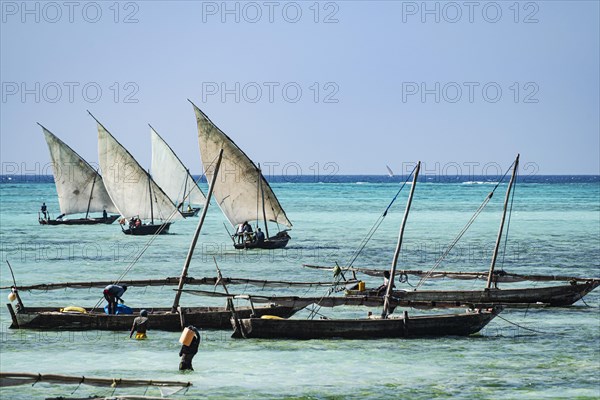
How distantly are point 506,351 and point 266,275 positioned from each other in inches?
902

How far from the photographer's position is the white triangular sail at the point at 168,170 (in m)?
90.1

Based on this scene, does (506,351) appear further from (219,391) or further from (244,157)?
(244,157)

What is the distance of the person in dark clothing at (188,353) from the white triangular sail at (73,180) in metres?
56.5

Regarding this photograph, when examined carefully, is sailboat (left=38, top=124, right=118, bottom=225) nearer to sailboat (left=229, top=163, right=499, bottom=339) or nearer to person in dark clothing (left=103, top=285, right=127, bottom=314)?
person in dark clothing (left=103, top=285, right=127, bottom=314)

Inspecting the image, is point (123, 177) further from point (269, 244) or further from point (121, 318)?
point (121, 318)

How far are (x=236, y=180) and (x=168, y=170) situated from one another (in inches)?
1336

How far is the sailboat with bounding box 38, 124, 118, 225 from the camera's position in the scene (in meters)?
83.0

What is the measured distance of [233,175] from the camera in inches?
2312

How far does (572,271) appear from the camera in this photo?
172 feet

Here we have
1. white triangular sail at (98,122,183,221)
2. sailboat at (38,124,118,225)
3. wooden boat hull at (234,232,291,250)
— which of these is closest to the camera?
wooden boat hull at (234,232,291,250)

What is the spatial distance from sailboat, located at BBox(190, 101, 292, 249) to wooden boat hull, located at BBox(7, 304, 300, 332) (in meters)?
25.3

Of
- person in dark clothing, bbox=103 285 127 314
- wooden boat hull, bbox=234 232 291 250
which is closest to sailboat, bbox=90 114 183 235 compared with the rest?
wooden boat hull, bbox=234 232 291 250

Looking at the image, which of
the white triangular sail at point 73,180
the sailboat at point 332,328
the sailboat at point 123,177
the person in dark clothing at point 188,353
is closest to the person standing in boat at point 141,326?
the sailboat at point 332,328

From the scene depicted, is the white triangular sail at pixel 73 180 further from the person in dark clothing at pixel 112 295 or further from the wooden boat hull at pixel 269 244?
the person in dark clothing at pixel 112 295
